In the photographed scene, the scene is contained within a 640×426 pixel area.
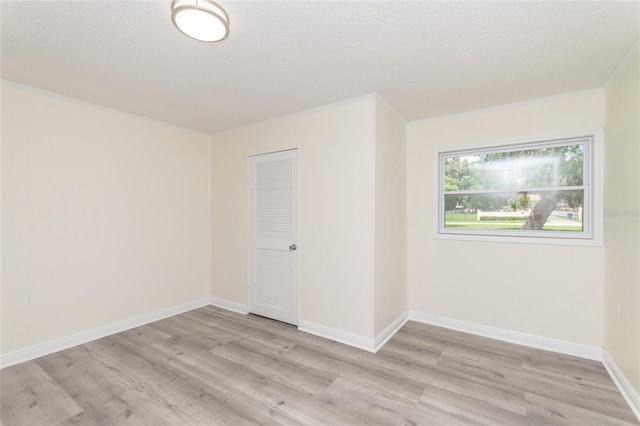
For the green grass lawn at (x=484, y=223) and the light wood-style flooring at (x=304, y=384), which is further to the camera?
the green grass lawn at (x=484, y=223)

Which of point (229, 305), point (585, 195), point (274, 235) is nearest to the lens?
point (585, 195)


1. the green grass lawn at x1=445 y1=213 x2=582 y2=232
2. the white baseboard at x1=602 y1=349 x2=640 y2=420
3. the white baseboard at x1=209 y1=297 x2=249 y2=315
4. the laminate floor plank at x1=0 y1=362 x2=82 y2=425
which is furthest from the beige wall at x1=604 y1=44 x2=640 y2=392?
the laminate floor plank at x1=0 y1=362 x2=82 y2=425

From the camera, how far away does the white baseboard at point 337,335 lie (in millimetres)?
2996

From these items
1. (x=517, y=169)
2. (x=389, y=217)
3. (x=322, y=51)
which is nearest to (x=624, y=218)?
(x=517, y=169)

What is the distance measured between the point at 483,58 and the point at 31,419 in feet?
13.6

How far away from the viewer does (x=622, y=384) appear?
228cm

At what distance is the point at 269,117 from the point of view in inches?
147

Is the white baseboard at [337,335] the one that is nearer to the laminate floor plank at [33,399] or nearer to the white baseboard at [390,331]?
the white baseboard at [390,331]

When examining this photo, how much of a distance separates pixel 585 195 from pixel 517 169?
0.64 meters

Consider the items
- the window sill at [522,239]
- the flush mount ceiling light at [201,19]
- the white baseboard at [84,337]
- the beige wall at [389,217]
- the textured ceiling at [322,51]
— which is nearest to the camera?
the flush mount ceiling light at [201,19]

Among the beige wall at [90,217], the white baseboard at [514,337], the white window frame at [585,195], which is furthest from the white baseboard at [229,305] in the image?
the white window frame at [585,195]

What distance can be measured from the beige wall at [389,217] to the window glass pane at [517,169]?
2.17ft

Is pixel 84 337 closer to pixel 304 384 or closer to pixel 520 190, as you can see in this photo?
pixel 304 384

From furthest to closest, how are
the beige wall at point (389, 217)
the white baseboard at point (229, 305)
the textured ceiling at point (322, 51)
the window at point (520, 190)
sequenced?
the white baseboard at point (229, 305) → the beige wall at point (389, 217) → the window at point (520, 190) → the textured ceiling at point (322, 51)
